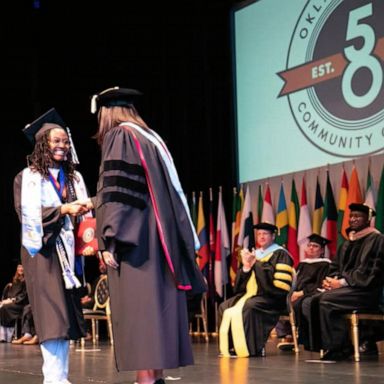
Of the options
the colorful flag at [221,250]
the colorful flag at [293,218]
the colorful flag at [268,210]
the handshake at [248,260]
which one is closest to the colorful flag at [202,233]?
the colorful flag at [221,250]

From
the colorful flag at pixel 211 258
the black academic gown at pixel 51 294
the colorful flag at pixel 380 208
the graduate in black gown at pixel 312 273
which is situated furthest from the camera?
the colorful flag at pixel 211 258

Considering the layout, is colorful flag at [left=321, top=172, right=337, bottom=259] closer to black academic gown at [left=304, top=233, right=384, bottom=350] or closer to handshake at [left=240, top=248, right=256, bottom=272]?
handshake at [left=240, top=248, right=256, bottom=272]

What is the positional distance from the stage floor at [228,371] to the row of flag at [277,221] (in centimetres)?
171

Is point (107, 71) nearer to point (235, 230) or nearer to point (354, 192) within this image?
point (235, 230)

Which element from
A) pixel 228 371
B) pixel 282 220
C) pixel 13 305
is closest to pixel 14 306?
pixel 13 305

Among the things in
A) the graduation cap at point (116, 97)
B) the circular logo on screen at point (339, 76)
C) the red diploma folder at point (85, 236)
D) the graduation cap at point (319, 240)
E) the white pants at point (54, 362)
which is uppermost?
the circular logo on screen at point (339, 76)

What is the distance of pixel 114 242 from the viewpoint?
3375mm

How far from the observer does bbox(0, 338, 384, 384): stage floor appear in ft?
14.6

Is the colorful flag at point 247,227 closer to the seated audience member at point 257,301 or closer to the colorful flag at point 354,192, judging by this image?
the colorful flag at point 354,192

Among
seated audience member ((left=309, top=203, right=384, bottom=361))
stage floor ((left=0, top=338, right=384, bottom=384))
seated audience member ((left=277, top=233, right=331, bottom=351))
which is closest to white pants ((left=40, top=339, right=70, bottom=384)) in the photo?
stage floor ((left=0, top=338, right=384, bottom=384))

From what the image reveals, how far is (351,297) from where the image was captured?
611cm

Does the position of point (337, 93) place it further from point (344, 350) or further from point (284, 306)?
point (344, 350)

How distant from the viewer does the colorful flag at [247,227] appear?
889 cm

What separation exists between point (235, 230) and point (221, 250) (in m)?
0.35
